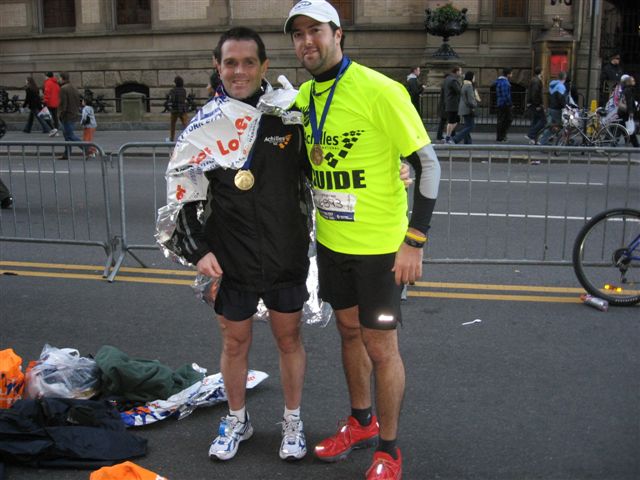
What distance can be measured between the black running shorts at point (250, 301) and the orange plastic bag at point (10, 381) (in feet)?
4.36

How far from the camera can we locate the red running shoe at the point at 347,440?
12.6 feet

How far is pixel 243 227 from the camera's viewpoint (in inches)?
145

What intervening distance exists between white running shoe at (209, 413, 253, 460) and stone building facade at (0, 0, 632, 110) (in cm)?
2194

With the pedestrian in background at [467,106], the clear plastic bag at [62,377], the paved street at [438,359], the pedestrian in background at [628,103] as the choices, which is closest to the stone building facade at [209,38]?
the pedestrian in background at [467,106]

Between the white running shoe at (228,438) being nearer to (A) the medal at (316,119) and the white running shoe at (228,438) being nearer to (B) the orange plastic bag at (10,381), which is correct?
(B) the orange plastic bag at (10,381)

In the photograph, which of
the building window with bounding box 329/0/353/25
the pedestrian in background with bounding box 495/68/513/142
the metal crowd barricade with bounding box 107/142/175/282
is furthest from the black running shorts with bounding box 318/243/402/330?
Answer: the building window with bounding box 329/0/353/25

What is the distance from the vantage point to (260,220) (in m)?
3.67

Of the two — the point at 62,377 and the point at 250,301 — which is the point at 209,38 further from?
the point at 250,301

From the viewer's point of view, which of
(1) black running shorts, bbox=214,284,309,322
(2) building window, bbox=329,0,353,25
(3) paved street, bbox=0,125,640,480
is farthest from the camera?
(2) building window, bbox=329,0,353,25

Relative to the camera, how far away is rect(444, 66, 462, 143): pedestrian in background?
19.3 meters

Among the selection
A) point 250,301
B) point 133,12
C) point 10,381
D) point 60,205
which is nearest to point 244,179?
point 250,301

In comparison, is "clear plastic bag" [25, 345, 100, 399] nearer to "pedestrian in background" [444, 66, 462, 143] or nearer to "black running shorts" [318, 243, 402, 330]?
"black running shorts" [318, 243, 402, 330]

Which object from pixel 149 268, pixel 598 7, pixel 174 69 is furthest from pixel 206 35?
pixel 149 268

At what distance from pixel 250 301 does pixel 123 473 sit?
963 mm
